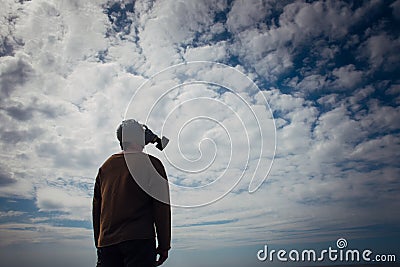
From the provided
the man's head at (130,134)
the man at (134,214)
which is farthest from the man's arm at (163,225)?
the man's head at (130,134)

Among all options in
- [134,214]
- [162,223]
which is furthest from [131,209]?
[162,223]

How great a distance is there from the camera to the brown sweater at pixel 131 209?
414 cm

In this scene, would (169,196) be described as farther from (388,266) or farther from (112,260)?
(388,266)

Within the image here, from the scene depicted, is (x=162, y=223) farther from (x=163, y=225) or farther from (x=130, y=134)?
(x=130, y=134)

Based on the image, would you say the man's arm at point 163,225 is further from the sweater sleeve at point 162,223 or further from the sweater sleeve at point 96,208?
the sweater sleeve at point 96,208

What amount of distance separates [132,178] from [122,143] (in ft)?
1.70

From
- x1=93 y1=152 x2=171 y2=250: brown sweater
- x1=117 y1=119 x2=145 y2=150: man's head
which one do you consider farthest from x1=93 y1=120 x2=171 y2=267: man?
x1=117 y1=119 x2=145 y2=150: man's head

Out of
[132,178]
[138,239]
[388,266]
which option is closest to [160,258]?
[138,239]

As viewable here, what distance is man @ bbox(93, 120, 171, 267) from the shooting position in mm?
4094

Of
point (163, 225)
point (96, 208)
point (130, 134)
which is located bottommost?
point (163, 225)

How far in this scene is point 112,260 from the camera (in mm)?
4211

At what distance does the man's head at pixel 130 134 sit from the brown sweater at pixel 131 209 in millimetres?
171

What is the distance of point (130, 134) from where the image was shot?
461cm

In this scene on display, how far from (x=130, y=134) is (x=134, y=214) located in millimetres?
959
